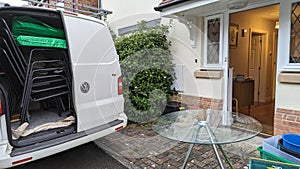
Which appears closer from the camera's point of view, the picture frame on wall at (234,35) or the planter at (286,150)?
the planter at (286,150)

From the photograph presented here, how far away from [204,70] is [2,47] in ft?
12.1

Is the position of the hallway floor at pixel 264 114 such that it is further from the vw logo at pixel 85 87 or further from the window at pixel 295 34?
the vw logo at pixel 85 87

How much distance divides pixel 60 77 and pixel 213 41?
3175mm

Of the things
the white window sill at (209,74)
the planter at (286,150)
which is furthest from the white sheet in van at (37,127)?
the white window sill at (209,74)

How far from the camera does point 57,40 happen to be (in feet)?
8.73

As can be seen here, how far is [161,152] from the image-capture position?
320cm

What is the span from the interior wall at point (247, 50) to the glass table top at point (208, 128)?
3447 mm

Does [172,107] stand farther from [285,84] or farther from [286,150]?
[286,150]

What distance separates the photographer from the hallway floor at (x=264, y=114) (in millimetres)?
4242

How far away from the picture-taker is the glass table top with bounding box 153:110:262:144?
223cm

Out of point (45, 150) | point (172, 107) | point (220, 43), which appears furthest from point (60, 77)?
point (220, 43)

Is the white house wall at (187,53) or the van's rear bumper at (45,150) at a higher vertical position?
the white house wall at (187,53)

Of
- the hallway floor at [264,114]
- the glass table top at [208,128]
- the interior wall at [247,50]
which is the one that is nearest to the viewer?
the glass table top at [208,128]

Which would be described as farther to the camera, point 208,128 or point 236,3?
point 236,3
